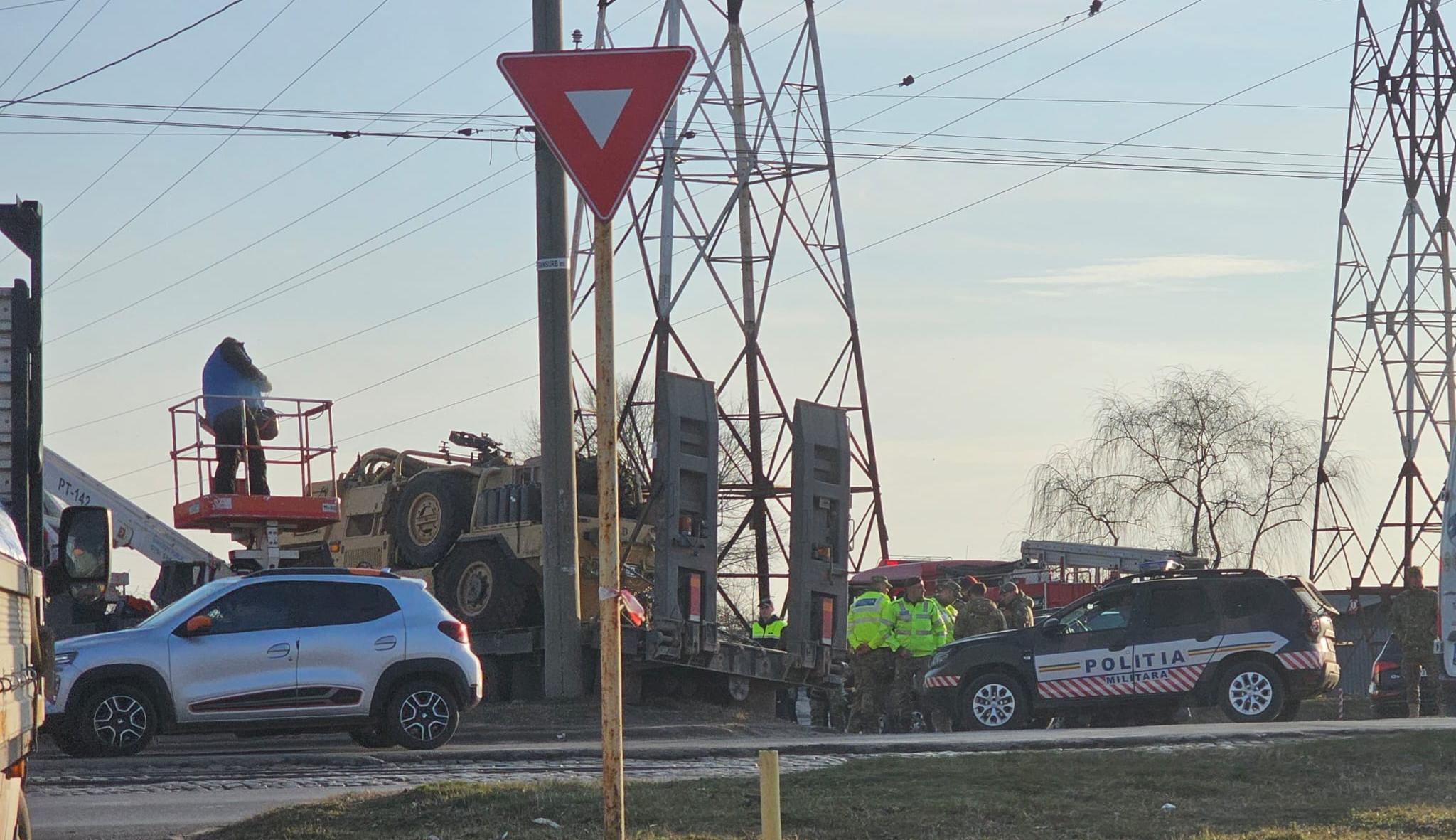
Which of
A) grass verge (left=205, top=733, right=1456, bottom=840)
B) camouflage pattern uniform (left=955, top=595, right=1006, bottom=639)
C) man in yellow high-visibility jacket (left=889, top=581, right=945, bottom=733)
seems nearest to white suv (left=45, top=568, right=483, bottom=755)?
grass verge (left=205, top=733, right=1456, bottom=840)

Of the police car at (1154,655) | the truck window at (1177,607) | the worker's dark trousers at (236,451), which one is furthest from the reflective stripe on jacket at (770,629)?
the worker's dark trousers at (236,451)

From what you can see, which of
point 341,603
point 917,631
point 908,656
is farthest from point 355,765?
point 917,631

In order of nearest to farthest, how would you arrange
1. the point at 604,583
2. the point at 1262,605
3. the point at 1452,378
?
the point at 604,583 < the point at 1262,605 < the point at 1452,378

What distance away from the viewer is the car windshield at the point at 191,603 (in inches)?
606

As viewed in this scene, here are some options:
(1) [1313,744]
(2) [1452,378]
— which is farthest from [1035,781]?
(2) [1452,378]

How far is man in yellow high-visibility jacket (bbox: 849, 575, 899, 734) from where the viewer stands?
67.7 feet

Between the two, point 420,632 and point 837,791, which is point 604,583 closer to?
point 837,791

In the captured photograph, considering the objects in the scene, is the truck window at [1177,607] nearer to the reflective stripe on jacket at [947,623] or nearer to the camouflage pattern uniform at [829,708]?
the reflective stripe on jacket at [947,623]

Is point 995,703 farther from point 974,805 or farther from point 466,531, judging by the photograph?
point 974,805

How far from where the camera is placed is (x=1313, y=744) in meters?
13.8

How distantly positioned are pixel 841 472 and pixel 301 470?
5807 millimetres

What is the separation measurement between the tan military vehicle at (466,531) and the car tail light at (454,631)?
4111 mm

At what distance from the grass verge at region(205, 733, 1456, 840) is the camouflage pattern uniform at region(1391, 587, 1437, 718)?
11755mm

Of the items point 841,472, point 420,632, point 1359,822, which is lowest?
point 1359,822
